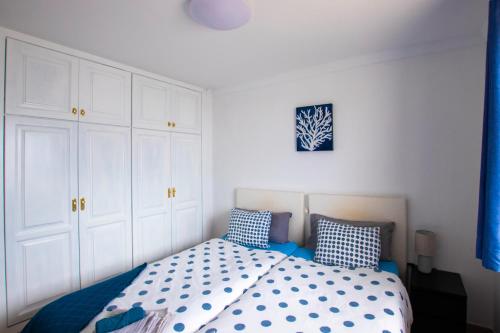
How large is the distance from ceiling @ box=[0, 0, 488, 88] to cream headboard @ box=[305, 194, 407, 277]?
1.36 meters

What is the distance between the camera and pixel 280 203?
2.87 meters

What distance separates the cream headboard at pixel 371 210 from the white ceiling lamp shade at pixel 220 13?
176 centimetres

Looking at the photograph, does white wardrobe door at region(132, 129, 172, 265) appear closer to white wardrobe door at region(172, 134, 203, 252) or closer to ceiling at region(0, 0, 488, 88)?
white wardrobe door at region(172, 134, 203, 252)

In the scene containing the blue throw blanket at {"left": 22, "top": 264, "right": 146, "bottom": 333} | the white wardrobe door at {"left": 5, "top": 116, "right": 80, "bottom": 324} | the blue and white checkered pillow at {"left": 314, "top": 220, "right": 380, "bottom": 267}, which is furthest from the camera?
the blue and white checkered pillow at {"left": 314, "top": 220, "right": 380, "bottom": 267}

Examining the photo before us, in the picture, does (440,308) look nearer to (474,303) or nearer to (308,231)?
(474,303)

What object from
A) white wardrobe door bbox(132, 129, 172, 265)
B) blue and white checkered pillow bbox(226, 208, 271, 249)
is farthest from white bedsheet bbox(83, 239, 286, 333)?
white wardrobe door bbox(132, 129, 172, 265)

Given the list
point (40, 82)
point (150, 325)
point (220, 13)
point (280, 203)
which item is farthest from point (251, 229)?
point (40, 82)

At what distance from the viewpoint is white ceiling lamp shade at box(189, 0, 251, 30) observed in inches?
58.2

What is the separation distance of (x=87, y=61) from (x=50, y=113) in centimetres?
58

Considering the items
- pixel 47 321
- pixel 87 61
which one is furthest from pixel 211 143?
pixel 47 321

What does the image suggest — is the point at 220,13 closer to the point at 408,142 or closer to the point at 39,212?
the point at 408,142

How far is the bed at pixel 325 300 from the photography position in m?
1.32

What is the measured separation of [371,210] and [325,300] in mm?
1097

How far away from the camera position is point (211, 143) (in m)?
3.56
